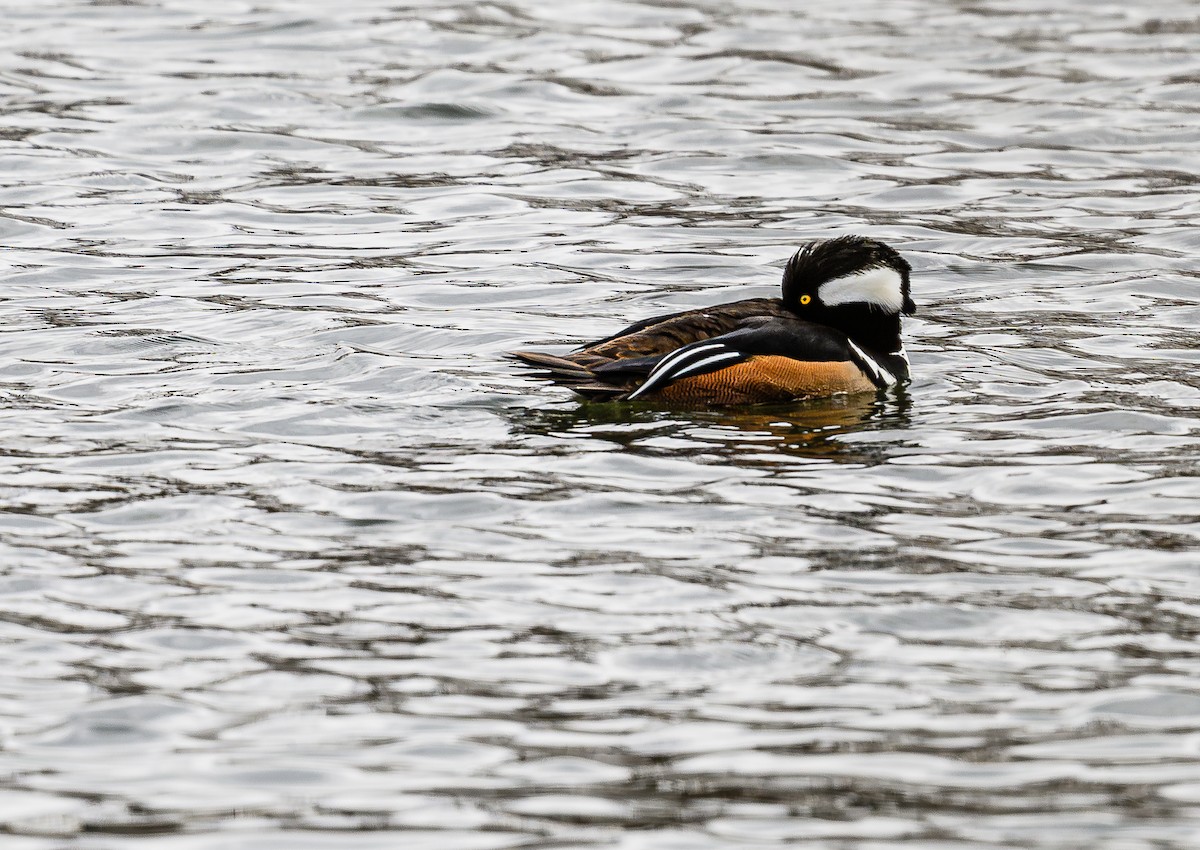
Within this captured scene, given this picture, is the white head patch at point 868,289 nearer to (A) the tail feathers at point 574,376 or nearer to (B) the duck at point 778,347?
(B) the duck at point 778,347

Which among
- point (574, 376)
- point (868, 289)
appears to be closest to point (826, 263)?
point (868, 289)

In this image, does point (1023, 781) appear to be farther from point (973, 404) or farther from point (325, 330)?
point (325, 330)

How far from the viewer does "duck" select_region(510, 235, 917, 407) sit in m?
9.88

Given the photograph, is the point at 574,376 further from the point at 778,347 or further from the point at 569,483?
the point at 569,483

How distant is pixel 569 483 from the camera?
8.75m

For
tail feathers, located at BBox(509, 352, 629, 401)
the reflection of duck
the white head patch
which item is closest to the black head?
the white head patch

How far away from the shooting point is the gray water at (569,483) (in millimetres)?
5918

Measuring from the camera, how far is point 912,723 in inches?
245

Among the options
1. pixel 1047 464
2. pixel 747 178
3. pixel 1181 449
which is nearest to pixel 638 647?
pixel 1047 464

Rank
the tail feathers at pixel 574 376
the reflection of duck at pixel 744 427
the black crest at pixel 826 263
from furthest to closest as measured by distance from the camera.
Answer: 1. the black crest at pixel 826 263
2. the tail feathers at pixel 574 376
3. the reflection of duck at pixel 744 427

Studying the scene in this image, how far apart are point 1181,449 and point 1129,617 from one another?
96.7 inches

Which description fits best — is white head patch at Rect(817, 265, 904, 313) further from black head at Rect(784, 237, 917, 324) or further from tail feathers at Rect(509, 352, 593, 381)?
tail feathers at Rect(509, 352, 593, 381)

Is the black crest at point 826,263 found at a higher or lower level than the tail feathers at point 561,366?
higher

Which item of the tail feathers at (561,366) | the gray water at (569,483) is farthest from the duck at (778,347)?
the gray water at (569,483)
